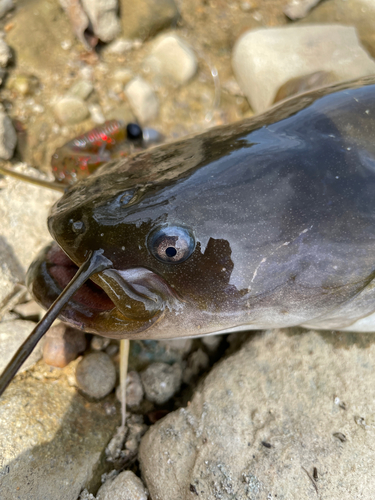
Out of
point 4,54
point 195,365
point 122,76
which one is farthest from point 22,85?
point 195,365

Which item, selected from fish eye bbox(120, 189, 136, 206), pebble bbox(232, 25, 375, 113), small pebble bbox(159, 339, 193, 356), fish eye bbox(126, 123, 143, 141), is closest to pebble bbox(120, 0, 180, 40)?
Answer: pebble bbox(232, 25, 375, 113)

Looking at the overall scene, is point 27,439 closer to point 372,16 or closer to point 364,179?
point 364,179

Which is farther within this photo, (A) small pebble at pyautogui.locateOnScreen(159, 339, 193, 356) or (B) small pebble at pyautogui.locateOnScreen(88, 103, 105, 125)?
(B) small pebble at pyautogui.locateOnScreen(88, 103, 105, 125)

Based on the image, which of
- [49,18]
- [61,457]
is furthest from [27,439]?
[49,18]

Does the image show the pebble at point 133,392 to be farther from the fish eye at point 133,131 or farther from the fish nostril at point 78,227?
the fish eye at point 133,131

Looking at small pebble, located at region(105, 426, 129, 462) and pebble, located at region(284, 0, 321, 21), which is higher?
pebble, located at region(284, 0, 321, 21)

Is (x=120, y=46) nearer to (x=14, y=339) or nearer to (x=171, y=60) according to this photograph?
→ (x=171, y=60)

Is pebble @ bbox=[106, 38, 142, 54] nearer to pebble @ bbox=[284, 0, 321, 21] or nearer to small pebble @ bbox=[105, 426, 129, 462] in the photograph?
pebble @ bbox=[284, 0, 321, 21]
